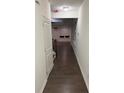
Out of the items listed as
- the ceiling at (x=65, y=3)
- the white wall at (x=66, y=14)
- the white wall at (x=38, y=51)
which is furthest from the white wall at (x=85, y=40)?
the white wall at (x=66, y=14)

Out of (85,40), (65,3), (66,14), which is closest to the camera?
(85,40)

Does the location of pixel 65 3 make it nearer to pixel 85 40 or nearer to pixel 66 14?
pixel 66 14

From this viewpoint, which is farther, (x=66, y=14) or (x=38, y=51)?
(x=66, y=14)

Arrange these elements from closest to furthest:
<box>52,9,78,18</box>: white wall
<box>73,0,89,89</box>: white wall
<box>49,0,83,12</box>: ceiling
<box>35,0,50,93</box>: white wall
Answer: <box>35,0,50,93</box>: white wall < <box>73,0,89,89</box>: white wall < <box>49,0,83,12</box>: ceiling < <box>52,9,78,18</box>: white wall

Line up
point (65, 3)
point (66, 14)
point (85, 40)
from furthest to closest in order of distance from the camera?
1. point (66, 14)
2. point (65, 3)
3. point (85, 40)

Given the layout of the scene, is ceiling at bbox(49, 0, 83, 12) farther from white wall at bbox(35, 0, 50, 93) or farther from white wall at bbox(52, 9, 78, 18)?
white wall at bbox(35, 0, 50, 93)

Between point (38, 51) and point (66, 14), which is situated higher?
point (66, 14)

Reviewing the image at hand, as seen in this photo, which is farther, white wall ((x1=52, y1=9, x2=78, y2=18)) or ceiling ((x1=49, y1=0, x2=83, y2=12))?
white wall ((x1=52, y1=9, x2=78, y2=18))

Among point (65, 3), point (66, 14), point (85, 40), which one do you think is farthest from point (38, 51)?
point (66, 14)

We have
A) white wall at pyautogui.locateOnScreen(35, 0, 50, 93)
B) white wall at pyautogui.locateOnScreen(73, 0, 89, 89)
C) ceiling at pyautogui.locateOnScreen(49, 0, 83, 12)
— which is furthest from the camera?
ceiling at pyautogui.locateOnScreen(49, 0, 83, 12)

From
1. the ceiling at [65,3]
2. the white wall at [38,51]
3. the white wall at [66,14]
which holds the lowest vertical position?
the white wall at [38,51]

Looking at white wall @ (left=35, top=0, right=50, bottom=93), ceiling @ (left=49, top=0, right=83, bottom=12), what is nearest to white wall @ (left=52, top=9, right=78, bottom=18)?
ceiling @ (left=49, top=0, right=83, bottom=12)

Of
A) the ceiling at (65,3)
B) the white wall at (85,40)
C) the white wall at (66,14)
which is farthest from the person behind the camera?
the white wall at (66,14)

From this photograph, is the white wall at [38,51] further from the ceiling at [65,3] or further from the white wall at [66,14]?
the white wall at [66,14]
